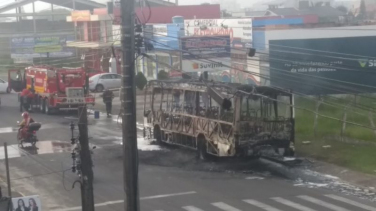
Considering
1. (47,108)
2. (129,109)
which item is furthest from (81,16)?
(129,109)

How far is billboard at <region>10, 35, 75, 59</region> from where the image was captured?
226 feet

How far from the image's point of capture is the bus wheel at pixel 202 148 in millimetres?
24344

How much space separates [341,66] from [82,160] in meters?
22.0

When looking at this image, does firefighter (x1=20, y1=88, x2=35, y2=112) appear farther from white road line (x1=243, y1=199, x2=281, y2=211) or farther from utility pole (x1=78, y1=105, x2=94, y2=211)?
utility pole (x1=78, y1=105, x2=94, y2=211)

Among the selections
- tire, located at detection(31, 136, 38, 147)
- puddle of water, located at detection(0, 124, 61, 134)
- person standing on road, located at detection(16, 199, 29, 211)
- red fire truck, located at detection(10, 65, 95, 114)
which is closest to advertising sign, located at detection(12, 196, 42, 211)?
person standing on road, located at detection(16, 199, 29, 211)

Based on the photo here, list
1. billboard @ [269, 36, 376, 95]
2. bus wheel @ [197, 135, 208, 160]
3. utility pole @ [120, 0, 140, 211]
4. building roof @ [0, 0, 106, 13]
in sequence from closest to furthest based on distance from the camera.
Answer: utility pole @ [120, 0, 140, 211], bus wheel @ [197, 135, 208, 160], billboard @ [269, 36, 376, 95], building roof @ [0, 0, 106, 13]

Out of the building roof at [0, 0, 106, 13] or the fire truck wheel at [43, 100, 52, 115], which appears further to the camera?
the building roof at [0, 0, 106, 13]

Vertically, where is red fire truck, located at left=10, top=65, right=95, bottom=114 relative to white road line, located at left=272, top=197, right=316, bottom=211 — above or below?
above

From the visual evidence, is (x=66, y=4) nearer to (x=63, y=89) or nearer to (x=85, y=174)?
(x=63, y=89)

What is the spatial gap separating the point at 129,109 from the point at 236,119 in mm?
9392

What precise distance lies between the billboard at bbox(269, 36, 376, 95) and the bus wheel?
8.10 metres

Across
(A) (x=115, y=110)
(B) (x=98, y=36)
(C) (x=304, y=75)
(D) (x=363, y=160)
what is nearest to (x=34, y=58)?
A: (B) (x=98, y=36)

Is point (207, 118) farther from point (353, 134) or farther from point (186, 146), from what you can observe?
point (353, 134)

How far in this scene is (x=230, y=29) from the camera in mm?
43438
